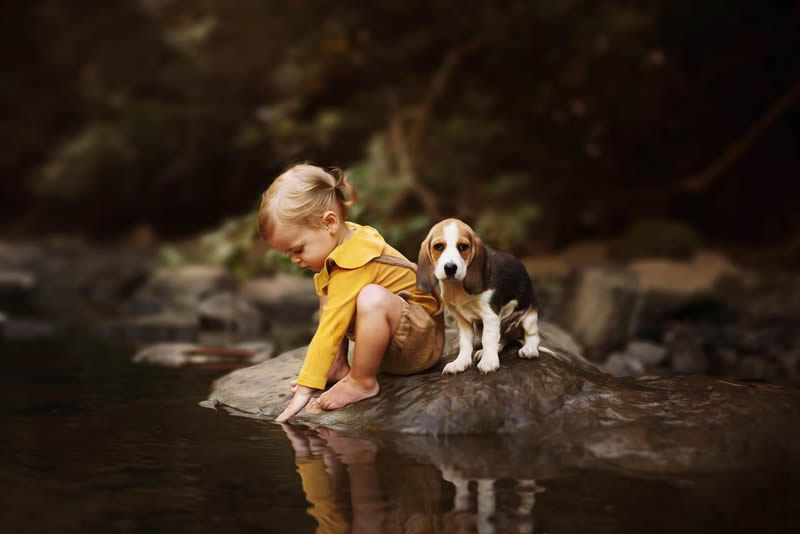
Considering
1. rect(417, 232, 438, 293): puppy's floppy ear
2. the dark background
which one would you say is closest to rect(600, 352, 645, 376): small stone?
rect(417, 232, 438, 293): puppy's floppy ear

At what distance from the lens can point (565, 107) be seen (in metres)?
12.4

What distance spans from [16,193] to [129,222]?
345cm

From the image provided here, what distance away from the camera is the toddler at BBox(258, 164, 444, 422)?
135 inches

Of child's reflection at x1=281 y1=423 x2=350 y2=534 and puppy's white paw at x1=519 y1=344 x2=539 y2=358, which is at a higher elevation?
puppy's white paw at x1=519 y1=344 x2=539 y2=358

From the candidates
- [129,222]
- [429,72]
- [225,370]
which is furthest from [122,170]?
[225,370]

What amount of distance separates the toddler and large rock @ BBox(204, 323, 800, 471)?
14cm

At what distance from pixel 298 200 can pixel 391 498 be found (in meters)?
1.37

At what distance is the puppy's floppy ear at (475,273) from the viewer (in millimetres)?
3223

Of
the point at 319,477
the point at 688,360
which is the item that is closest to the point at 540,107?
the point at 688,360

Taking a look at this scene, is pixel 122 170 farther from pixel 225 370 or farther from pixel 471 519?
pixel 471 519

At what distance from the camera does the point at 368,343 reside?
3416 mm

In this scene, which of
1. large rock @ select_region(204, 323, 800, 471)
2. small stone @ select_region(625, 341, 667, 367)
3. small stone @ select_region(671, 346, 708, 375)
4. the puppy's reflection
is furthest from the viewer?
small stone @ select_region(625, 341, 667, 367)

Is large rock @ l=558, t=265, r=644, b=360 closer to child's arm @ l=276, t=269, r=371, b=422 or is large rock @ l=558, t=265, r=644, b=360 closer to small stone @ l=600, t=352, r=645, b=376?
small stone @ l=600, t=352, r=645, b=376

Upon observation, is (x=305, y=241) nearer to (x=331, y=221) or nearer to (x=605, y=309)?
(x=331, y=221)
